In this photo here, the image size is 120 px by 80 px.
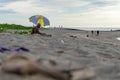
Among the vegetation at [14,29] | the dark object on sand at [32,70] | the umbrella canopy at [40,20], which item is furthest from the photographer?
the vegetation at [14,29]

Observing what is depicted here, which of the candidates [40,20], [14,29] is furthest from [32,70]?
[14,29]

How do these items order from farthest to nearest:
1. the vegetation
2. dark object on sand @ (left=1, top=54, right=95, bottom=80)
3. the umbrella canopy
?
1. the vegetation
2. the umbrella canopy
3. dark object on sand @ (left=1, top=54, right=95, bottom=80)

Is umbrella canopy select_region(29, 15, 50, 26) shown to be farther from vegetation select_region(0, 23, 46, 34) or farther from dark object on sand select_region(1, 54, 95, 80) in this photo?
dark object on sand select_region(1, 54, 95, 80)

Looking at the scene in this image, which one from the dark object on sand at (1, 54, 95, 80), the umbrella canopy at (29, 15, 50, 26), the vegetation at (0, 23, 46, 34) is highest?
the umbrella canopy at (29, 15, 50, 26)

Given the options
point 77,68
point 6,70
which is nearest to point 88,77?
point 77,68

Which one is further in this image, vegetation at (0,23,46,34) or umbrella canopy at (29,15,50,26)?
vegetation at (0,23,46,34)

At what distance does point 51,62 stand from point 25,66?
448 mm

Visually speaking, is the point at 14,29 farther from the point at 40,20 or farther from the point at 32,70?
the point at 32,70

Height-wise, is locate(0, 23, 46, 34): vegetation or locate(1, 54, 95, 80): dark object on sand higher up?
locate(1, 54, 95, 80): dark object on sand

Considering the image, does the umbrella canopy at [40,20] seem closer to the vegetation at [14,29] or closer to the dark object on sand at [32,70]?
the vegetation at [14,29]

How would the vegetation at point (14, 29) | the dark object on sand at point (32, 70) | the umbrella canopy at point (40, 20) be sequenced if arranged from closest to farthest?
the dark object on sand at point (32, 70), the umbrella canopy at point (40, 20), the vegetation at point (14, 29)

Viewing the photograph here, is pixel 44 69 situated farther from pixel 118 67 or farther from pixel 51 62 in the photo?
pixel 118 67

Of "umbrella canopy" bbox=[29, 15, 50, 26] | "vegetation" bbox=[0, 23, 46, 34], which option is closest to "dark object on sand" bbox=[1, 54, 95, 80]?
"umbrella canopy" bbox=[29, 15, 50, 26]

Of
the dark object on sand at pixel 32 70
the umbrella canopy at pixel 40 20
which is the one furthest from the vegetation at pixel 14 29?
the dark object on sand at pixel 32 70
